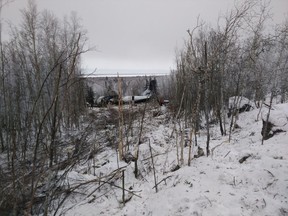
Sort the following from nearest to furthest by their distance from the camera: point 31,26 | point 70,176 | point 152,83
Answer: point 70,176, point 31,26, point 152,83

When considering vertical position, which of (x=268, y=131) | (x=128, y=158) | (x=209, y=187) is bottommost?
(x=128, y=158)

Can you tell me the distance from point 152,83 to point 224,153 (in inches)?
841

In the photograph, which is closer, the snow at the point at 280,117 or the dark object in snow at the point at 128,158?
the snow at the point at 280,117

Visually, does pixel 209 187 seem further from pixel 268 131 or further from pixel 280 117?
pixel 280 117

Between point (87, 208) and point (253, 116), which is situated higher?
point (253, 116)

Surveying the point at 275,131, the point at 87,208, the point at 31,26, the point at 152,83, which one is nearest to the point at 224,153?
the point at 275,131

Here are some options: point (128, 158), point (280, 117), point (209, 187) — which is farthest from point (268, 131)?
point (128, 158)

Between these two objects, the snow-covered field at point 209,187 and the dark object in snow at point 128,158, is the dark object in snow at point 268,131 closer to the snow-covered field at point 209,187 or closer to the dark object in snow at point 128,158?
the snow-covered field at point 209,187

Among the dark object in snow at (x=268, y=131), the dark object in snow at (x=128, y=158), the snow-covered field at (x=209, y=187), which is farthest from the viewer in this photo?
the dark object in snow at (x=128, y=158)

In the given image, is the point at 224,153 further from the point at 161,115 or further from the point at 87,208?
the point at 161,115

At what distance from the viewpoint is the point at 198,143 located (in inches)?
309

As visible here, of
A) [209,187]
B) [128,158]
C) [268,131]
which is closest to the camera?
[209,187]

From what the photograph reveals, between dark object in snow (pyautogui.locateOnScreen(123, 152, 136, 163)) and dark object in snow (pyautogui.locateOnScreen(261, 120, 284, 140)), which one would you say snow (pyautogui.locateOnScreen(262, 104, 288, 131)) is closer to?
dark object in snow (pyautogui.locateOnScreen(261, 120, 284, 140))

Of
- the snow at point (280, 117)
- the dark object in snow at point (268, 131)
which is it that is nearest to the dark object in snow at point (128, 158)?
the dark object in snow at point (268, 131)
